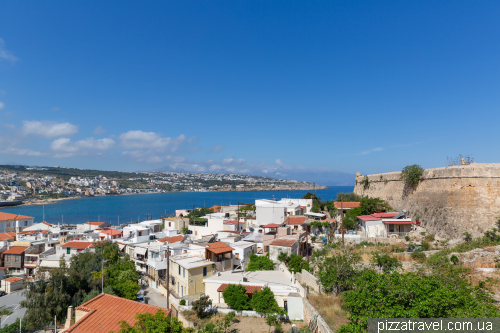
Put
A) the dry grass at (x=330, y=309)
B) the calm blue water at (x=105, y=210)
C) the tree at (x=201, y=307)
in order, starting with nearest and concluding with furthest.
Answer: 1. the dry grass at (x=330, y=309)
2. the tree at (x=201, y=307)
3. the calm blue water at (x=105, y=210)

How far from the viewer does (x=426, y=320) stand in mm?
6520

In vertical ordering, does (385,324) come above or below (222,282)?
above

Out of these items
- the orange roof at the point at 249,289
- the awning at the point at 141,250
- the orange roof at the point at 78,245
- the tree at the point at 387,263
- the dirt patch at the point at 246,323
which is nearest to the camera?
the dirt patch at the point at 246,323

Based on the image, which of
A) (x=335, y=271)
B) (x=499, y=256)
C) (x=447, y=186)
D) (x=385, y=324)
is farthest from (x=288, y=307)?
(x=447, y=186)

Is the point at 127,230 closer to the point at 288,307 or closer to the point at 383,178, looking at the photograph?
the point at 288,307

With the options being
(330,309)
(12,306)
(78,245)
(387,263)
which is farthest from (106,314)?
(78,245)

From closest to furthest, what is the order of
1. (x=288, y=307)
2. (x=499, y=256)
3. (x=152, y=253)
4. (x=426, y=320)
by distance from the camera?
Answer: (x=426, y=320) < (x=288, y=307) < (x=499, y=256) < (x=152, y=253)

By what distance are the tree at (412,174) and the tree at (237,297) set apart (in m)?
22.8

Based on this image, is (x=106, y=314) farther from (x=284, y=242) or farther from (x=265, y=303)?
(x=284, y=242)

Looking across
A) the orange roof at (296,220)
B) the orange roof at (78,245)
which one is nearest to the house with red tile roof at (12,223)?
the orange roof at (78,245)

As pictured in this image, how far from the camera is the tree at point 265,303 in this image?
14.1 meters

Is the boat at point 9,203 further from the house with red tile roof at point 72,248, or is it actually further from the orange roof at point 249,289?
the orange roof at point 249,289

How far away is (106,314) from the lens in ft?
39.2

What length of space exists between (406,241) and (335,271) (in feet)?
41.6
